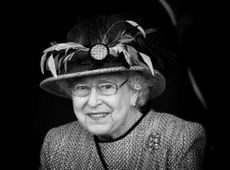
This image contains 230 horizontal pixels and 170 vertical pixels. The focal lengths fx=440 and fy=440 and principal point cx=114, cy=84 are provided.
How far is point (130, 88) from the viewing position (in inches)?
123

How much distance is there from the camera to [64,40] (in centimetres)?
386

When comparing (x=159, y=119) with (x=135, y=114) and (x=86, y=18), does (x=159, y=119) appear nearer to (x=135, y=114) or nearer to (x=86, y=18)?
(x=135, y=114)

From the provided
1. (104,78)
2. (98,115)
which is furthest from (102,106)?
(104,78)

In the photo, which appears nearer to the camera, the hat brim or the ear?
the hat brim

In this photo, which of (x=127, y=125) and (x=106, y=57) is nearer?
(x=106, y=57)

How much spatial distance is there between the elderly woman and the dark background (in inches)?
10.1

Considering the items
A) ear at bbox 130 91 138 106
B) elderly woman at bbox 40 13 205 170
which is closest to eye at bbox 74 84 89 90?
elderly woman at bbox 40 13 205 170

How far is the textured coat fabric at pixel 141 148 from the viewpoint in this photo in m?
3.02

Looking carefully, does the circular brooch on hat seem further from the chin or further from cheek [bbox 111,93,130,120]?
the chin

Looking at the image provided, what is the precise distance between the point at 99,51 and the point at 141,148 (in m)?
0.75

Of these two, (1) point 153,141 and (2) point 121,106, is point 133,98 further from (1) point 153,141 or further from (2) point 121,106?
(1) point 153,141

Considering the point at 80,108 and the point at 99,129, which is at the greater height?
the point at 80,108

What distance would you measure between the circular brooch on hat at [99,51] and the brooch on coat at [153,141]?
2.19 feet

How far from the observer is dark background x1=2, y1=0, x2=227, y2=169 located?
3006mm
